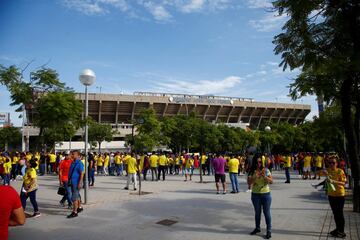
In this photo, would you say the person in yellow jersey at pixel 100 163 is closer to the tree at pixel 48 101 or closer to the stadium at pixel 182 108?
the tree at pixel 48 101

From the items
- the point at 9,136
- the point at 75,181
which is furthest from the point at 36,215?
the point at 9,136

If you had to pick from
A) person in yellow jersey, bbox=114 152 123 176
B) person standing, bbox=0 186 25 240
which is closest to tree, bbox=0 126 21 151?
person in yellow jersey, bbox=114 152 123 176

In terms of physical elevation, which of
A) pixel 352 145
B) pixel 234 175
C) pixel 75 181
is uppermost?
pixel 352 145

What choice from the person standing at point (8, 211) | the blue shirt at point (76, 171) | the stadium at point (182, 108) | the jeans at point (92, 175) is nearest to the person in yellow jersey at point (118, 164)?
the jeans at point (92, 175)

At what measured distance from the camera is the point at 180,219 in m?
8.53

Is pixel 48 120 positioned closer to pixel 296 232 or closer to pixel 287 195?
pixel 287 195

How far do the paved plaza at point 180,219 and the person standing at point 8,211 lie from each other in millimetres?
3868

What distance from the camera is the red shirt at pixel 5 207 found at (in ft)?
10.4

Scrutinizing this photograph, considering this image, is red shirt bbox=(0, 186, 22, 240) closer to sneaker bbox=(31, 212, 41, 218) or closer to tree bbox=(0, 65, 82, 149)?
sneaker bbox=(31, 212, 41, 218)

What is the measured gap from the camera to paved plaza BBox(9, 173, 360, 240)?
7.04m

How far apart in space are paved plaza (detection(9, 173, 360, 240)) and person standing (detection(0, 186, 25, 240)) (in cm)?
387

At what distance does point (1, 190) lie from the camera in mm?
3248

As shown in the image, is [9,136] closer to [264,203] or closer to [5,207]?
[264,203]

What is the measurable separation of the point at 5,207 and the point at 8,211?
2.0 inches
